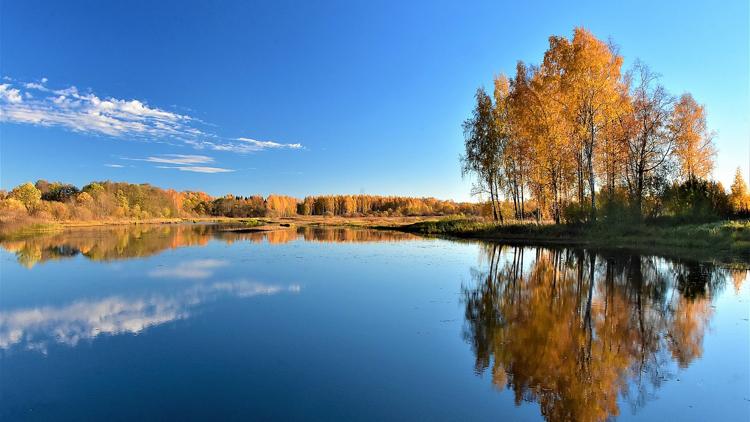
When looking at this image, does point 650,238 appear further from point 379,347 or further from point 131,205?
point 131,205

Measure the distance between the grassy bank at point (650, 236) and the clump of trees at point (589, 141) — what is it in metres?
0.91

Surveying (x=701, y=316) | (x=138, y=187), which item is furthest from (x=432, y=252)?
(x=138, y=187)

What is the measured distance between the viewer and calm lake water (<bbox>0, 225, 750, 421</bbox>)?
416cm

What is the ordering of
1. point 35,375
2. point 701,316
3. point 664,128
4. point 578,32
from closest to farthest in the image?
1. point 35,375
2. point 701,316
3. point 578,32
4. point 664,128

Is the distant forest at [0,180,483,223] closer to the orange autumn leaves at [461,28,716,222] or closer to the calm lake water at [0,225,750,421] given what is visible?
the orange autumn leaves at [461,28,716,222]

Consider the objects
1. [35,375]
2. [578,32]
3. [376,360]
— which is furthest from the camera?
[578,32]

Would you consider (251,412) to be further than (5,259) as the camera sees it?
No

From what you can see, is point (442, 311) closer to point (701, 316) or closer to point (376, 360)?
Result: point (376, 360)

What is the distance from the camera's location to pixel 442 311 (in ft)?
26.2

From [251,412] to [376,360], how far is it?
6.04 ft

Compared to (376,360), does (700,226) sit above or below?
above

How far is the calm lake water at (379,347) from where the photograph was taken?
4.16 metres

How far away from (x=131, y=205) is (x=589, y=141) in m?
89.5

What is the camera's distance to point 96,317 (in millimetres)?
7469
